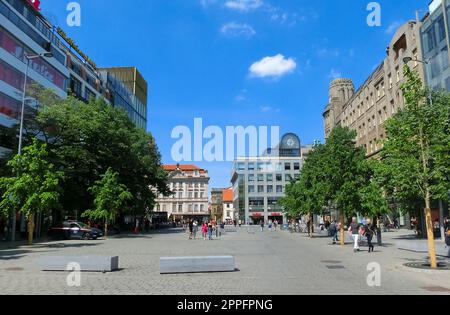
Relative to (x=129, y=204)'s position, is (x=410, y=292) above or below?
below

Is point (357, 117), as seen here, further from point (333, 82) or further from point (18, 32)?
point (18, 32)

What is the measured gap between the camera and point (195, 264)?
553 inches

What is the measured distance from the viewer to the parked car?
35.8 m

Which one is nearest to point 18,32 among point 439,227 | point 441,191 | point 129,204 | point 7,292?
point 129,204

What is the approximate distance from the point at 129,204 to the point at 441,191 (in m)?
39.9

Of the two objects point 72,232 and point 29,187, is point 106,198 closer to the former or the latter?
point 72,232

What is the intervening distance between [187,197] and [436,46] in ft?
373

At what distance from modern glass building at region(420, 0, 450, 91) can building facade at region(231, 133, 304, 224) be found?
8763 cm

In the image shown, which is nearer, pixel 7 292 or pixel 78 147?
pixel 7 292

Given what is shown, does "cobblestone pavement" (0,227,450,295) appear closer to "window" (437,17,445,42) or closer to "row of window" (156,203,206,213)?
"window" (437,17,445,42)

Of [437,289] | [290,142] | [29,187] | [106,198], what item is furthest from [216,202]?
[437,289]

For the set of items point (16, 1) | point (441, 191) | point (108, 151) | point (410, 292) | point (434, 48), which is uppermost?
point (16, 1)

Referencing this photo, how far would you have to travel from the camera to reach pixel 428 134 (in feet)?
51.6

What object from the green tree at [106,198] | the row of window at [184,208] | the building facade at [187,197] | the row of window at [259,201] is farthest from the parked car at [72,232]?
the row of window at [184,208]
